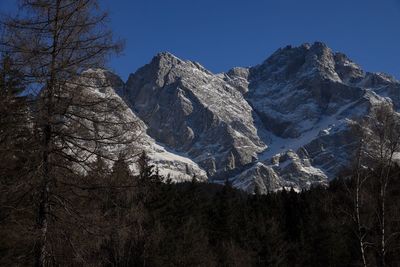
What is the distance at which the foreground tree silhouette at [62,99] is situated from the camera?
10.1 meters

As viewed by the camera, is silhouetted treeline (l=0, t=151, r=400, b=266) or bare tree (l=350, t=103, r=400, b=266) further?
bare tree (l=350, t=103, r=400, b=266)

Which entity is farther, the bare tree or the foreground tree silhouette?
the bare tree

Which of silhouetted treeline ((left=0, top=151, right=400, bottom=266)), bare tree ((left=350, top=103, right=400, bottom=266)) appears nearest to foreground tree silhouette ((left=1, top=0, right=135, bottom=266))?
silhouetted treeline ((left=0, top=151, right=400, bottom=266))

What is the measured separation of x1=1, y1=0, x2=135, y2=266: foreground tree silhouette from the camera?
33.1ft

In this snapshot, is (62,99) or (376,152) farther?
(376,152)

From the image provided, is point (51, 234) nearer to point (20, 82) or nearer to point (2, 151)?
point (2, 151)

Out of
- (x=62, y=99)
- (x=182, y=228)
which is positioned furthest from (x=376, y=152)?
(x=182, y=228)

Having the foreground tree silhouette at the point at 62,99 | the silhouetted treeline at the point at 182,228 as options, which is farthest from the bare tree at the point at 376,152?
the foreground tree silhouette at the point at 62,99

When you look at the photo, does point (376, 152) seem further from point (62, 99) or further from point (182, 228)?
point (182, 228)

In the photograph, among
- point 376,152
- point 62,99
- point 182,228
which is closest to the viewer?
point 62,99

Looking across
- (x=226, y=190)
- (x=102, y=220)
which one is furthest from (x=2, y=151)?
(x=226, y=190)

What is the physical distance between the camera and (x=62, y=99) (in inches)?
410

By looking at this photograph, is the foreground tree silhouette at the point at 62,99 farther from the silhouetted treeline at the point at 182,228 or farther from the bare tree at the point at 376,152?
the bare tree at the point at 376,152

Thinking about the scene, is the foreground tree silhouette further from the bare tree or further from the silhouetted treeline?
the bare tree
